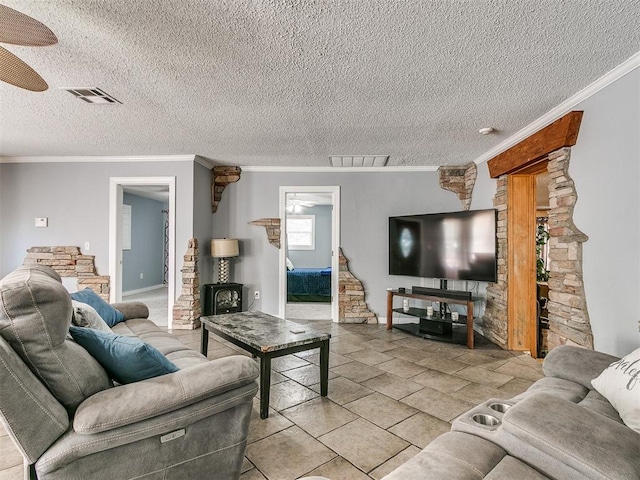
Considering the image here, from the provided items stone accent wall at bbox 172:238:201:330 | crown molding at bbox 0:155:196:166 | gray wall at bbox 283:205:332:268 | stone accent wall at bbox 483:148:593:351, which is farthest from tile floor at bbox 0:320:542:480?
gray wall at bbox 283:205:332:268

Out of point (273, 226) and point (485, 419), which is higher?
point (273, 226)

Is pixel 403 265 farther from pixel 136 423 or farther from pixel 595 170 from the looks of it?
pixel 136 423

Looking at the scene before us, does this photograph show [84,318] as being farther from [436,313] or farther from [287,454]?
[436,313]

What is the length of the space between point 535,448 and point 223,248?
4.30m

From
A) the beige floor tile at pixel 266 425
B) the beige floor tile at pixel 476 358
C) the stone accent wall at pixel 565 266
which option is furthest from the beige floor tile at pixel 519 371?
the beige floor tile at pixel 266 425

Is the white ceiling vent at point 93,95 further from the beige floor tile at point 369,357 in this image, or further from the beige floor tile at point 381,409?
the beige floor tile at point 369,357

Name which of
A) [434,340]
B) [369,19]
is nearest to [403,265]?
[434,340]

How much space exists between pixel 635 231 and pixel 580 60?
115 cm

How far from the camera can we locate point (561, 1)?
162cm

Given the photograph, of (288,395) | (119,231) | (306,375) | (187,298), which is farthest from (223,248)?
(288,395)

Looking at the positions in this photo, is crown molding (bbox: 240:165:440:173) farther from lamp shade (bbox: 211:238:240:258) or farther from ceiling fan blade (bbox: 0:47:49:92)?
ceiling fan blade (bbox: 0:47:49:92)

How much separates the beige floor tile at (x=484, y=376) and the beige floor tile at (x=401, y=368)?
358 mm

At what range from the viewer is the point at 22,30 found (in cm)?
141

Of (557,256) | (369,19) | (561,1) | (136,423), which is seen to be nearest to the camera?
(136,423)
